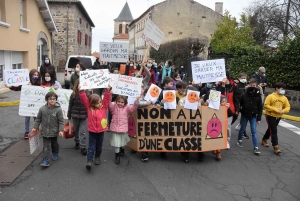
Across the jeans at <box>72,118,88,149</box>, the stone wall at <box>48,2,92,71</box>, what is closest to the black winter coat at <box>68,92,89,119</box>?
the jeans at <box>72,118,88,149</box>

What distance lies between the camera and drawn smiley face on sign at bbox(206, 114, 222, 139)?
5.80m

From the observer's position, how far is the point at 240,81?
718cm

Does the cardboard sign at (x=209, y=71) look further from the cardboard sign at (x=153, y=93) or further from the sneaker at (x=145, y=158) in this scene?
the sneaker at (x=145, y=158)

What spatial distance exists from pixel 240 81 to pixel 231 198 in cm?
363

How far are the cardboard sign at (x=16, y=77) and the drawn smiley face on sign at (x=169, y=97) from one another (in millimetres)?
3691

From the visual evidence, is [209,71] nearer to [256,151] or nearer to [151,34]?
[151,34]

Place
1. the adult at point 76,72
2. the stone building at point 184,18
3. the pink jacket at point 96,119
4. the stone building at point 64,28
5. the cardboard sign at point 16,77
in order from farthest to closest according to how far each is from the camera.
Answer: the stone building at point 184,18
the stone building at point 64,28
the adult at point 76,72
the cardboard sign at point 16,77
the pink jacket at point 96,119

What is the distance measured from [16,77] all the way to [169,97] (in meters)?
3.84

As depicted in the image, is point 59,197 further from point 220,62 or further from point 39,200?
point 220,62

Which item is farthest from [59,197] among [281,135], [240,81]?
[281,135]

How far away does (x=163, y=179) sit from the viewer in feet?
16.0

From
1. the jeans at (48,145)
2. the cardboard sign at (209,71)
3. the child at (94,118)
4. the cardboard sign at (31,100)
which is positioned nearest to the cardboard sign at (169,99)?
the cardboard sign at (209,71)

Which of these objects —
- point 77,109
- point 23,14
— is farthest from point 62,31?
point 77,109

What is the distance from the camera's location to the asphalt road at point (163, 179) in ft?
14.1
